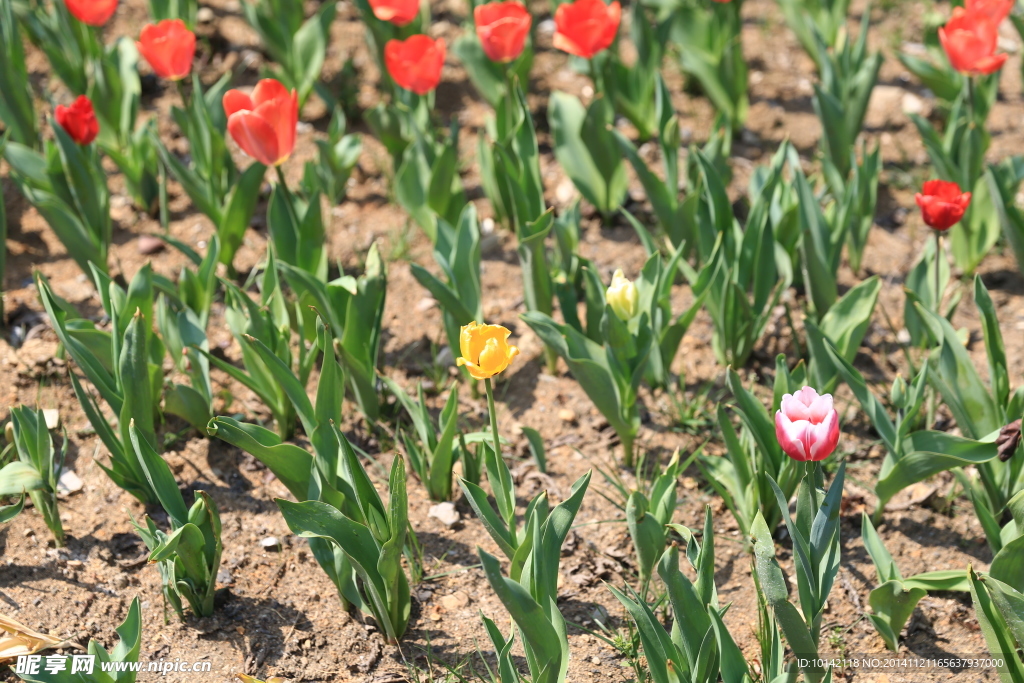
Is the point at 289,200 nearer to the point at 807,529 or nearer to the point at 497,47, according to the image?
the point at 497,47

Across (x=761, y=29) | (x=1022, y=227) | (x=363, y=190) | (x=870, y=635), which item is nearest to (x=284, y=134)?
(x=363, y=190)

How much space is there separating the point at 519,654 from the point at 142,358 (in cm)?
111

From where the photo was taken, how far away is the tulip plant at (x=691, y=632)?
1753 mm

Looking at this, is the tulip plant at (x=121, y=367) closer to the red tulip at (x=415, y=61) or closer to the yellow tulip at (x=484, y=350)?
the yellow tulip at (x=484, y=350)

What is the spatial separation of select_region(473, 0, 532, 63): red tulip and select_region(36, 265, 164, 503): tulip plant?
4.41 ft

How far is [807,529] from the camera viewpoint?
1.92 metres

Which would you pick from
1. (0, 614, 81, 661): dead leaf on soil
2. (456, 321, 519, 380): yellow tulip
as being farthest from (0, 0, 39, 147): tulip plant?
(456, 321, 519, 380): yellow tulip

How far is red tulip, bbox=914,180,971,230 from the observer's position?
232cm

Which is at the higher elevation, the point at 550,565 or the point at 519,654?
the point at 550,565

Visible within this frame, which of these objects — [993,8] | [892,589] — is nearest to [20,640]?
[892,589]

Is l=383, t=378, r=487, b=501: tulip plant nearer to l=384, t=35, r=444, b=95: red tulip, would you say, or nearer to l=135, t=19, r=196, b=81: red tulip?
l=384, t=35, r=444, b=95: red tulip

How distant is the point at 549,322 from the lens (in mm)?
2412

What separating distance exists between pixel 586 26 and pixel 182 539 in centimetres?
196

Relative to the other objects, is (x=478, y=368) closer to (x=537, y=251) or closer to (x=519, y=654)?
(x=519, y=654)
